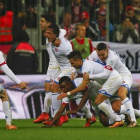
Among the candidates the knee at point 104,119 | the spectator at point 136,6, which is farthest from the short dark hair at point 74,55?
the spectator at point 136,6

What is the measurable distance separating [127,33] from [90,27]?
105 cm

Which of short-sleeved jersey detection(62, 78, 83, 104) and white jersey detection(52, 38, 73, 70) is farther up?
white jersey detection(52, 38, 73, 70)

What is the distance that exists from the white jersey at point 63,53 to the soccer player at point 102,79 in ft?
2.56

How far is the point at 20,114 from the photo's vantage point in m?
19.3

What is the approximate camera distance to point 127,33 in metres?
A: 21.4

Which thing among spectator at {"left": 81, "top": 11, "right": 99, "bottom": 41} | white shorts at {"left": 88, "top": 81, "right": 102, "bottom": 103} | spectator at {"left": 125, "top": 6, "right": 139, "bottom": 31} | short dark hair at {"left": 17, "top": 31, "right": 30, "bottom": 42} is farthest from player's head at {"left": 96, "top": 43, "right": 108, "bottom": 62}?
spectator at {"left": 125, "top": 6, "right": 139, "bottom": 31}

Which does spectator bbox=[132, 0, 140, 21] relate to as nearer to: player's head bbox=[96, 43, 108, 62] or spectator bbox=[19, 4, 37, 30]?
spectator bbox=[19, 4, 37, 30]


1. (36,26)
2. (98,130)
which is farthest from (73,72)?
(36,26)

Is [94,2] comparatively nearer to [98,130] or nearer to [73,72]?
[73,72]

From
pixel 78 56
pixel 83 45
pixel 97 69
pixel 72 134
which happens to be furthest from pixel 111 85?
pixel 83 45

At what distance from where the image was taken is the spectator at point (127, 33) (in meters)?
21.2

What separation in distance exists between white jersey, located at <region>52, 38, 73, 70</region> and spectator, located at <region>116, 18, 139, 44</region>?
16.3ft

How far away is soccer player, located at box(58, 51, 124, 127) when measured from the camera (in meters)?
15.2

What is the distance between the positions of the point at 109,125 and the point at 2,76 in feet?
15.0
